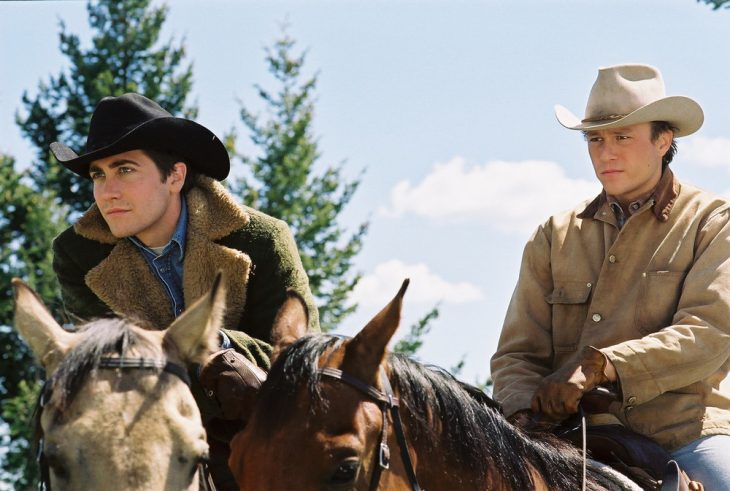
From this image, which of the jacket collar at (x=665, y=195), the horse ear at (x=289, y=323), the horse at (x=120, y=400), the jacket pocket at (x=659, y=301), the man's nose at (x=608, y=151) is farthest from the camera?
the man's nose at (x=608, y=151)

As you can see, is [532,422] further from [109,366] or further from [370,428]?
[109,366]

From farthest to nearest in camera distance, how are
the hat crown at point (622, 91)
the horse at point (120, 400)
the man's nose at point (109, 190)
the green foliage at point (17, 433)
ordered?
the green foliage at point (17, 433)
the hat crown at point (622, 91)
the man's nose at point (109, 190)
the horse at point (120, 400)

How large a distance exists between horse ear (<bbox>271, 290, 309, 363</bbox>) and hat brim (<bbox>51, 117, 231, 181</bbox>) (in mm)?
1215

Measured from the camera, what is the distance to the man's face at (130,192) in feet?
17.4

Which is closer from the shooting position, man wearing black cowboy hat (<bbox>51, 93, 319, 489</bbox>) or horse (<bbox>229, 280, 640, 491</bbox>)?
horse (<bbox>229, 280, 640, 491</bbox>)

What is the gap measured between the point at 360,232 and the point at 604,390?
67.5 ft

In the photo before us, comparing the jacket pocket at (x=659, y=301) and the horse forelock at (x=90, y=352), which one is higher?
A: the jacket pocket at (x=659, y=301)

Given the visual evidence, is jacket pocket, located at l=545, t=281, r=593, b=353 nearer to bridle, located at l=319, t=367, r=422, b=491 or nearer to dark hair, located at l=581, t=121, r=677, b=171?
dark hair, located at l=581, t=121, r=677, b=171

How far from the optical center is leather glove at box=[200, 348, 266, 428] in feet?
15.0

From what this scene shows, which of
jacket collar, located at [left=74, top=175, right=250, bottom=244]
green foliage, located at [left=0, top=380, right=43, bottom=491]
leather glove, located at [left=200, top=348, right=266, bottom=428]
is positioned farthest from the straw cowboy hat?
green foliage, located at [left=0, top=380, right=43, bottom=491]

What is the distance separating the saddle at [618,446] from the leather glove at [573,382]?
0.10m

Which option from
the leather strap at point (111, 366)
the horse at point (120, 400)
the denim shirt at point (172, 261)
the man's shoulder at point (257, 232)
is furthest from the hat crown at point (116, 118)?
the leather strap at point (111, 366)

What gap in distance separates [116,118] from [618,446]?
Result: 295 cm

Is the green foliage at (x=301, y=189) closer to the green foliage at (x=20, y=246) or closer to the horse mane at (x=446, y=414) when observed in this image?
the green foliage at (x=20, y=246)
